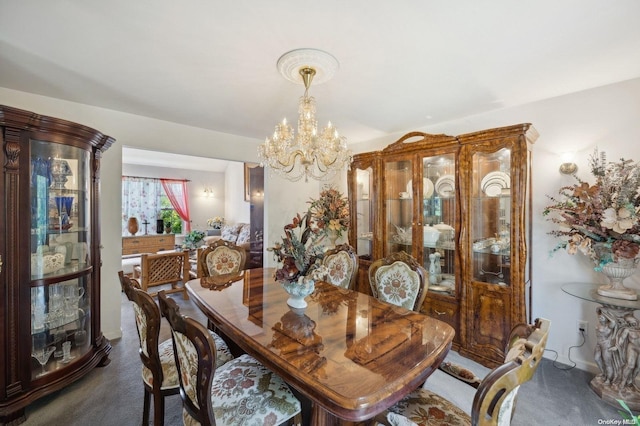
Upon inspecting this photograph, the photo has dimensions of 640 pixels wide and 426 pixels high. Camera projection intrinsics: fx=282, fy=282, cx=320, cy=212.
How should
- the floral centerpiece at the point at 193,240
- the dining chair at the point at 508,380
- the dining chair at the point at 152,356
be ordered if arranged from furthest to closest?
1. the floral centerpiece at the point at 193,240
2. the dining chair at the point at 152,356
3. the dining chair at the point at 508,380

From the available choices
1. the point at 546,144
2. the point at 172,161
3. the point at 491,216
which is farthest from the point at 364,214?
the point at 172,161

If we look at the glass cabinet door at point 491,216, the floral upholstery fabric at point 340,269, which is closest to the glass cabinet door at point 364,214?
the floral upholstery fabric at point 340,269

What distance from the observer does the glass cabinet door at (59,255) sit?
206 cm

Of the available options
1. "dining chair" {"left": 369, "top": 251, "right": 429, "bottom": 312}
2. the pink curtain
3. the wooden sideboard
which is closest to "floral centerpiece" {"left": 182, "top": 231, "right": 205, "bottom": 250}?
the wooden sideboard

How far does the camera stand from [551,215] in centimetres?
264

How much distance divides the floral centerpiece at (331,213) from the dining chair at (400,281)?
1375 mm

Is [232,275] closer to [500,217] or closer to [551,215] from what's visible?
[500,217]

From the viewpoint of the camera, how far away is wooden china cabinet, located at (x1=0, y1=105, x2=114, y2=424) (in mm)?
1878

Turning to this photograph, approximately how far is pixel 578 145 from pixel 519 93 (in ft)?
2.28

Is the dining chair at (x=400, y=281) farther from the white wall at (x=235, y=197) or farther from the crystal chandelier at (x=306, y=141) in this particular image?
the white wall at (x=235, y=197)

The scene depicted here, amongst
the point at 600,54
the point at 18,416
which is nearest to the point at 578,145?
the point at 600,54

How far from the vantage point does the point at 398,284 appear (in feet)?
7.06

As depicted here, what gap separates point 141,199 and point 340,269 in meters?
7.01

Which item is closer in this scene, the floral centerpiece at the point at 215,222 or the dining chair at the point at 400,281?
the dining chair at the point at 400,281
